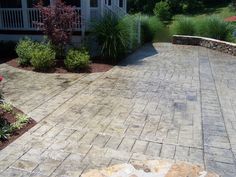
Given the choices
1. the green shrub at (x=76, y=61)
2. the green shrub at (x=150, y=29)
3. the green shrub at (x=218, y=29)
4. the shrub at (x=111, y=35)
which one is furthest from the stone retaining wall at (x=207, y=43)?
the green shrub at (x=76, y=61)

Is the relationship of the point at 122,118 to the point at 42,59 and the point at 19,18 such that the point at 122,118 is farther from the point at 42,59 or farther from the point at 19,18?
the point at 19,18

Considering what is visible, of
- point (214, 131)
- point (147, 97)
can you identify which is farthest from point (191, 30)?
point (214, 131)

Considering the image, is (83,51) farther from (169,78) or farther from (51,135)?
(51,135)

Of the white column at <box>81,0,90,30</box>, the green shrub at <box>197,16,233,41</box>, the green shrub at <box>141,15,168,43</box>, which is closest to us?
the white column at <box>81,0,90,30</box>

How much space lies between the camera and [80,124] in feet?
18.0

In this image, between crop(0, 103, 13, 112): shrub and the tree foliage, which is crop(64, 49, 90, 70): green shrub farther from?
the tree foliage

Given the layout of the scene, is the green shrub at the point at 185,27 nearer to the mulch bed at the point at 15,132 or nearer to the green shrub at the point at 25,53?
the green shrub at the point at 25,53

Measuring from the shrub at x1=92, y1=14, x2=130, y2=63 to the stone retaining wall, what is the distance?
490cm

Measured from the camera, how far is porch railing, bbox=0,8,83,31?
12258 millimetres

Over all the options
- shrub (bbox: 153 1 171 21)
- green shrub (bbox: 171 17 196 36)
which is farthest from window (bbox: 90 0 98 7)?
shrub (bbox: 153 1 171 21)

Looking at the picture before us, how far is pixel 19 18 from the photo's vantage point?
41.2 feet

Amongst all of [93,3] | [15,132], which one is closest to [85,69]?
[93,3]

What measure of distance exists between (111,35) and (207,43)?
6.29 meters

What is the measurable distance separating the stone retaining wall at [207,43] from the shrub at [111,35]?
490 centimetres
